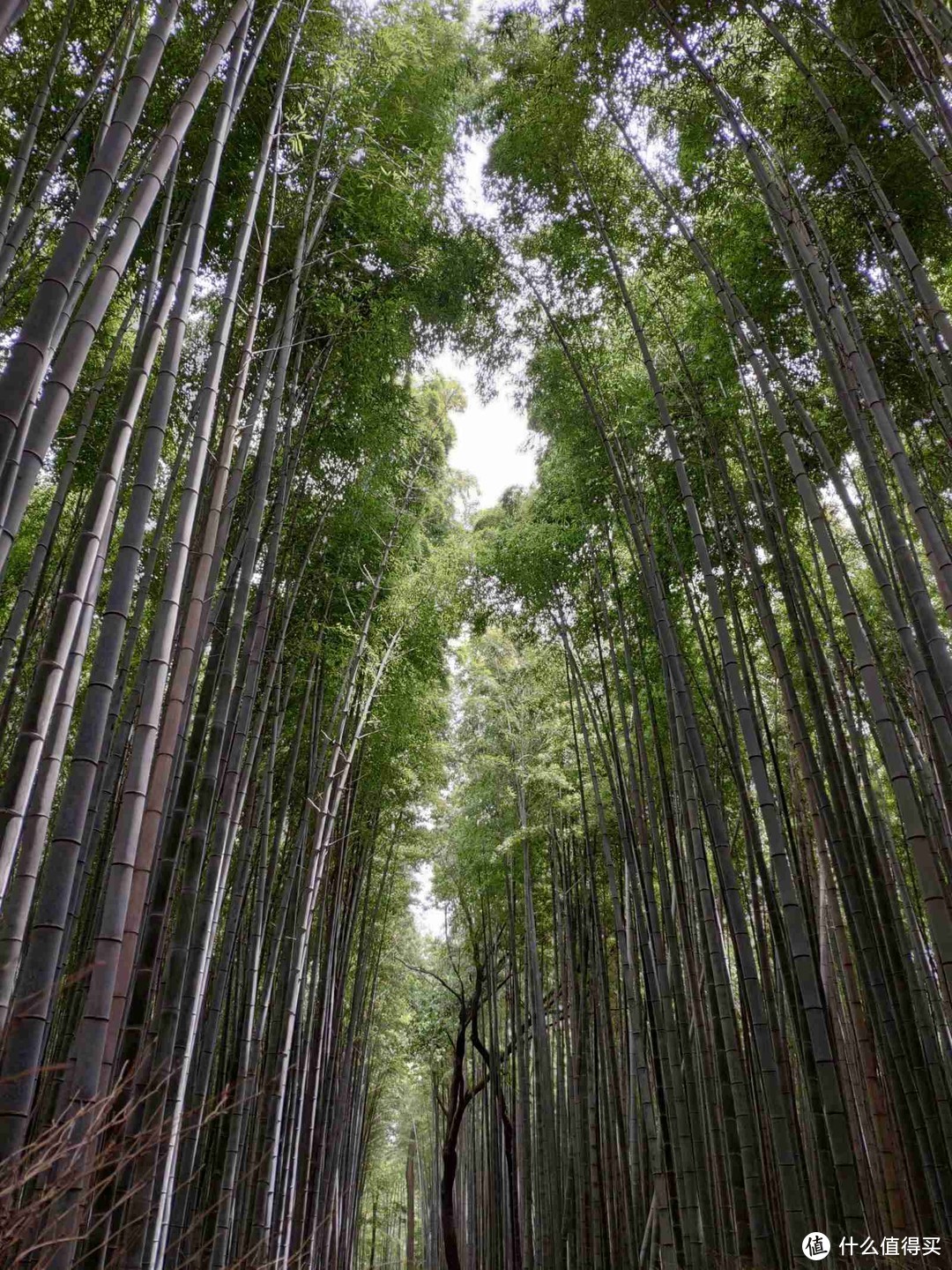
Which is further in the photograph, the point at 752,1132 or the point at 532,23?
the point at 532,23

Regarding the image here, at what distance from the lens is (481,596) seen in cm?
653

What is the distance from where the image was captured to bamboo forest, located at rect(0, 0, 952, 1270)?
1755 millimetres

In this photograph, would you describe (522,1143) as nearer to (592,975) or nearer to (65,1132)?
(592,975)

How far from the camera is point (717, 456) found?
3.27 metres

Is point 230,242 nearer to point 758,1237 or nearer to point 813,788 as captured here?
point 813,788

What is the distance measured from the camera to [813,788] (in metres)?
2.56

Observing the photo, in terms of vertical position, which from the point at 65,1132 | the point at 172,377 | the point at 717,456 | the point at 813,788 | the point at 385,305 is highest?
the point at 385,305

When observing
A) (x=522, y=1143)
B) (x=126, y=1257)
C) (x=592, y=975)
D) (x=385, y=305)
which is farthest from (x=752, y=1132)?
(x=385, y=305)

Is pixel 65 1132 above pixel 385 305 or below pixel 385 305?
below

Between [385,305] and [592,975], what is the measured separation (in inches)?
179

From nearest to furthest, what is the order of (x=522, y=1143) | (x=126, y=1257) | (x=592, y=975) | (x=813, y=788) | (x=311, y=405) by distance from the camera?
(x=126, y=1257), (x=813, y=788), (x=311, y=405), (x=592, y=975), (x=522, y=1143)

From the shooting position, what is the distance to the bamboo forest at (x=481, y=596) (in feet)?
5.76

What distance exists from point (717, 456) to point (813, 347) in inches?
78.9

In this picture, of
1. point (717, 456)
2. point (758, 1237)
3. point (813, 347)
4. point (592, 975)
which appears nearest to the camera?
point (758, 1237)
